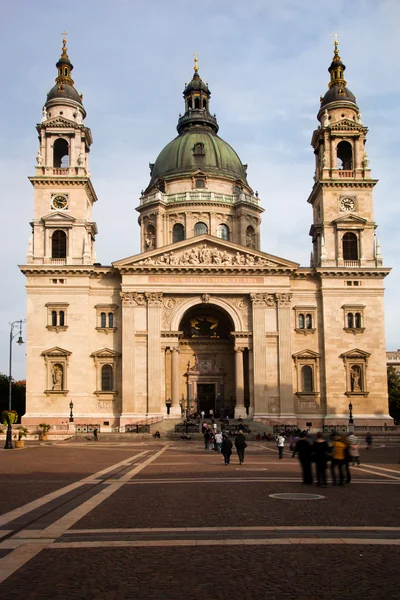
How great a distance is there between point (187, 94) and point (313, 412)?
48440mm

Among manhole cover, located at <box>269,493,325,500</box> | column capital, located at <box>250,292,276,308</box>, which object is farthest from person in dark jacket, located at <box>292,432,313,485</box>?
column capital, located at <box>250,292,276,308</box>

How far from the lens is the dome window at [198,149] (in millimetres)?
87375

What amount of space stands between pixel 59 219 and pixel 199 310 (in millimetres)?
16765

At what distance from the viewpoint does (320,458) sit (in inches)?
900

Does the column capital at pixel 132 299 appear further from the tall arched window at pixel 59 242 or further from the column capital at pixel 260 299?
the column capital at pixel 260 299

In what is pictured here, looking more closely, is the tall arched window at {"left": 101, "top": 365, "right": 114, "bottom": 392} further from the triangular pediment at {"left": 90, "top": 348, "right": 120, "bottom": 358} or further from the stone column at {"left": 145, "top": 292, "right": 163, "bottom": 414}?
the stone column at {"left": 145, "top": 292, "right": 163, "bottom": 414}

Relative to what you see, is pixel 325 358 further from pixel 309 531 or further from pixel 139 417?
pixel 309 531

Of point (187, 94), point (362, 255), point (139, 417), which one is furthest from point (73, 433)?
point (187, 94)

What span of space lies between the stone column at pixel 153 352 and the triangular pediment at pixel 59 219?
10.6 meters

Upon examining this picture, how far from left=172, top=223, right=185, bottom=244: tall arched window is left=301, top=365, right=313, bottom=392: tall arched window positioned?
23027 mm

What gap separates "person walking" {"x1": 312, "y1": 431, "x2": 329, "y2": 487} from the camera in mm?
22766

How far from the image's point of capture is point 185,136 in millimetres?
90438

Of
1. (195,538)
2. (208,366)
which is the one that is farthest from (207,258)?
(195,538)

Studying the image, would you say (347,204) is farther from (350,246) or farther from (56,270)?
(56,270)
